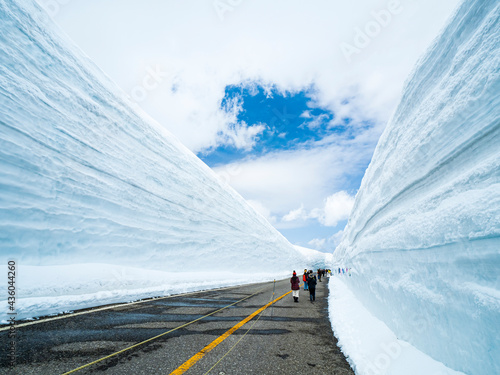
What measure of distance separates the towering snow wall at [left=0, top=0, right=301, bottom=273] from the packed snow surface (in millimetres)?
48

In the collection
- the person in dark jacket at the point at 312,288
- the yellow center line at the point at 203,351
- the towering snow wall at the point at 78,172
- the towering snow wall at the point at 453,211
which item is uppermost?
the towering snow wall at the point at 78,172

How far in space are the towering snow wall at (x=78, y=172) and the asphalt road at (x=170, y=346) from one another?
193 inches

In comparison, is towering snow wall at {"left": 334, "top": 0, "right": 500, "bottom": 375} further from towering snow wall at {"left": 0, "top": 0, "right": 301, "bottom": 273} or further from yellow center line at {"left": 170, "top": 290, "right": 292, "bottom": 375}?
towering snow wall at {"left": 0, "top": 0, "right": 301, "bottom": 273}

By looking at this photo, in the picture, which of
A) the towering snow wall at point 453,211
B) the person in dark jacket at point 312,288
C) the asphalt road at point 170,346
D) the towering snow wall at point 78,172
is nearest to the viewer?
the towering snow wall at point 453,211

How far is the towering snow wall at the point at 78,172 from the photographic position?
8844mm

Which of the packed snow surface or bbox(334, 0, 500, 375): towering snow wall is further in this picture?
the packed snow surface

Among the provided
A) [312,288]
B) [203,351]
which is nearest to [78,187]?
[203,351]

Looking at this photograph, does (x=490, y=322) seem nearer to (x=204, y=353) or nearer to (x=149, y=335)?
(x=204, y=353)

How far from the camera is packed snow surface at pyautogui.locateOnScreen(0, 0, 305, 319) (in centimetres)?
827

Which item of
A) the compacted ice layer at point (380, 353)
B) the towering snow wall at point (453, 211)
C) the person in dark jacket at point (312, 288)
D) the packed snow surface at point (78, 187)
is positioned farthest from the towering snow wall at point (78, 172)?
the towering snow wall at point (453, 211)

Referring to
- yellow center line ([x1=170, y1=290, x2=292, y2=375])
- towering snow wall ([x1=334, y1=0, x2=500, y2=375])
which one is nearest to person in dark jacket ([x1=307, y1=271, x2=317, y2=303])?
yellow center line ([x1=170, y1=290, x2=292, y2=375])

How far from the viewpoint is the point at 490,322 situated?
223 cm

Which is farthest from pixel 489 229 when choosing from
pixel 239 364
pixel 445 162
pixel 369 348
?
pixel 239 364

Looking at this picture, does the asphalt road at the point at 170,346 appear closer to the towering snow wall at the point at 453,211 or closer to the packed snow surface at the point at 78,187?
the towering snow wall at the point at 453,211
